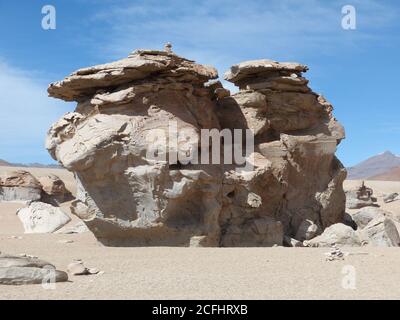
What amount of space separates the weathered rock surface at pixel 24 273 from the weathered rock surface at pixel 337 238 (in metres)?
8.20

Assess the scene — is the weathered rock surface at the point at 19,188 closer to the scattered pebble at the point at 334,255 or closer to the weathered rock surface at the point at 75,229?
the weathered rock surface at the point at 75,229

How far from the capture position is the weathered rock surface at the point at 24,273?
835cm

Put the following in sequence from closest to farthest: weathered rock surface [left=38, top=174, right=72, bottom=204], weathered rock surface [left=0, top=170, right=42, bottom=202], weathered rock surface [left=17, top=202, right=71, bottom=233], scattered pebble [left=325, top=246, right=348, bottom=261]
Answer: scattered pebble [left=325, top=246, right=348, bottom=261]
weathered rock surface [left=17, top=202, right=71, bottom=233]
weathered rock surface [left=0, top=170, right=42, bottom=202]
weathered rock surface [left=38, top=174, right=72, bottom=204]

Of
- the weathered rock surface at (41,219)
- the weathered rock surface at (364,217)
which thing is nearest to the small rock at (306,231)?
the weathered rock surface at (364,217)

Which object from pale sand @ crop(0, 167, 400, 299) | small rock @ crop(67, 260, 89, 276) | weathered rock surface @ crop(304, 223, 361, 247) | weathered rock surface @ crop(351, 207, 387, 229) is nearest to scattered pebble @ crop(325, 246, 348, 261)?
pale sand @ crop(0, 167, 400, 299)

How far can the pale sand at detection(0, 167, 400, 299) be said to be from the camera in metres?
7.77

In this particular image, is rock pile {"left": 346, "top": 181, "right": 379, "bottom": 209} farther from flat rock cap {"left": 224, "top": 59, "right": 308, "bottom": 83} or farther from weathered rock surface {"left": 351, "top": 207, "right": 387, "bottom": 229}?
flat rock cap {"left": 224, "top": 59, "right": 308, "bottom": 83}

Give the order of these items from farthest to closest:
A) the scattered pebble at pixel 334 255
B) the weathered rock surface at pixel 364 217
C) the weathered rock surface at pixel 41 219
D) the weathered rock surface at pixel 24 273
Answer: the weathered rock surface at pixel 41 219, the weathered rock surface at pixel 364 217, the scattered pebble at pixel 334 255, the weathered rock surface at pixel 24 273

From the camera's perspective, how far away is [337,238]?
48.9ft

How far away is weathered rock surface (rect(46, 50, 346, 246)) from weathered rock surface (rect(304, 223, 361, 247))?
738mm

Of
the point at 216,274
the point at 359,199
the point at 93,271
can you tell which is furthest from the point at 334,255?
the point at 359,199

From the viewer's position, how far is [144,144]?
13.2m

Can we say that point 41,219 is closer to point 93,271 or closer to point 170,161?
point 170,161
